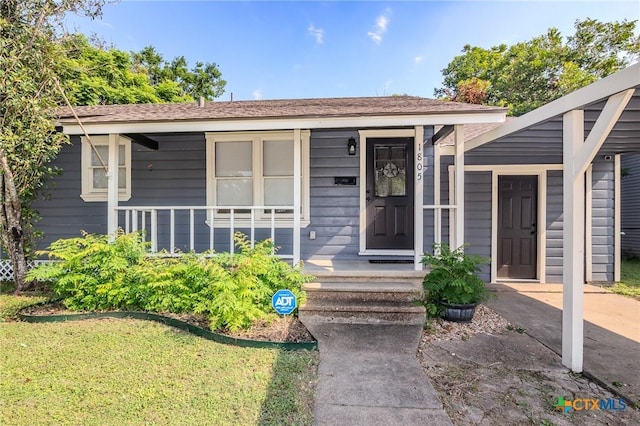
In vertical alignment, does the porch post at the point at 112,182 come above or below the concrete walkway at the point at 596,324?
above

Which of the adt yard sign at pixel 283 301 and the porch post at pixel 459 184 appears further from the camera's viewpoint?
the porch post at pixel 459 184

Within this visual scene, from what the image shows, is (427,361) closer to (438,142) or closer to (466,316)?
(466,316)

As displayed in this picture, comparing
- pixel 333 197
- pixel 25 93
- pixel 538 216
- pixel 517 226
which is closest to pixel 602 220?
pixel 538 216

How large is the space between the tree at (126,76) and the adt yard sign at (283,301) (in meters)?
4.36

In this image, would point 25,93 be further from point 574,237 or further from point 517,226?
point 517,226

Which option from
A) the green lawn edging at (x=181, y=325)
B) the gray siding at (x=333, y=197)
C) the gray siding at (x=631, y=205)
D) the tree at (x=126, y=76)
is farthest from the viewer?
the gray siding at (x=631, y=205)

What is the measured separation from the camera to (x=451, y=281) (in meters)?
3.62

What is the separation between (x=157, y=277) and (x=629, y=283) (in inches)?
329

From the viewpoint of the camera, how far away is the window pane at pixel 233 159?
5.56 metres

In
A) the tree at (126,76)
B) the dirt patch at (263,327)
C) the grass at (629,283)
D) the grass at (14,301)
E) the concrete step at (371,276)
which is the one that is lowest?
the grass at (629,283)

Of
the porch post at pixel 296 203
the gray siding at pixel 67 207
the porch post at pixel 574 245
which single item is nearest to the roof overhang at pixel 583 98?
the porch post at pixel 574 245

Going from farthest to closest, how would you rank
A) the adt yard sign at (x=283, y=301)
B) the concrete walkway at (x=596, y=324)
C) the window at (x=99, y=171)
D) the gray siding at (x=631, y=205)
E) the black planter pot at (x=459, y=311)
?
the gray siding at (x=631, y=205), the window at (x=99, y=171), the black planter pot at (x=459, y=311), the adt yard sign at (x=283, y=301), the concrete walkway at (x=596, y=324)

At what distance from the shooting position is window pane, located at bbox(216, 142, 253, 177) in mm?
5559

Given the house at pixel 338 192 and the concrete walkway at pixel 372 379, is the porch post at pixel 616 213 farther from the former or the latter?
the concrete walkway at pixel 372 379
